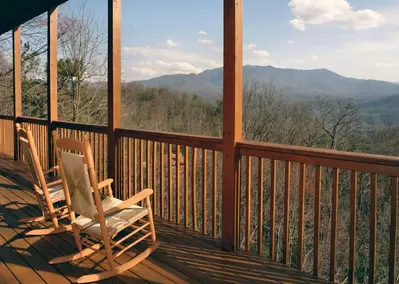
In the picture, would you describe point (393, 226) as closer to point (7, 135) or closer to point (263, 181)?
point (263, 181)

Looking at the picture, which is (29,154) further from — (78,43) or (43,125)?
(78,43)

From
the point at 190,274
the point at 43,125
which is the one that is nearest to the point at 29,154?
the point at 190,274

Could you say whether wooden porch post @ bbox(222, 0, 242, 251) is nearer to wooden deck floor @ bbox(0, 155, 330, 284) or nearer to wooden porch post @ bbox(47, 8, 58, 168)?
wooden deck floor @ bbox(0, 155, 330, 284)

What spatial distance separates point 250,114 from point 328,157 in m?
19.9

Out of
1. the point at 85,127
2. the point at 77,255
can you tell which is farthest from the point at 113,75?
the point at 77,255

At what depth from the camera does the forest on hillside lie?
1172 centimetres

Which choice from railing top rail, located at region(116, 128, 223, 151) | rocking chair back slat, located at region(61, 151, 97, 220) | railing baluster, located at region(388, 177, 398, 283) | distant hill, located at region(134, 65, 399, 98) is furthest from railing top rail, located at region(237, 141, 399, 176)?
distant hill, located at region(134, 65, 399, 98)

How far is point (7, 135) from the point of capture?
6.97 metres

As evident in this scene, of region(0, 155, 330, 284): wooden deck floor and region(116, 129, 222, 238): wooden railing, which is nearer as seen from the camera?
region(0, 155, 330, 284): wooden deck floor

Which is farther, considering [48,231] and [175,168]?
[175,168]

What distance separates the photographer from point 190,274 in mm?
2217

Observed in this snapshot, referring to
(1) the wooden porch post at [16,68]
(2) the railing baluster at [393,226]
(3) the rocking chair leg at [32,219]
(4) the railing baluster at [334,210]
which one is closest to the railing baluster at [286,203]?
(4) the railing baluster at [334,210]

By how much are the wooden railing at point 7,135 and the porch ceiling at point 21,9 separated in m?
1.93

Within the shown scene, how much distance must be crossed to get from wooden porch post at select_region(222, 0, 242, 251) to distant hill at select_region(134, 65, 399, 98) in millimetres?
17784
